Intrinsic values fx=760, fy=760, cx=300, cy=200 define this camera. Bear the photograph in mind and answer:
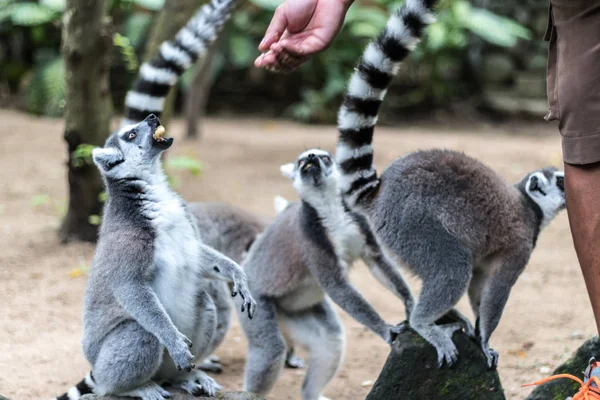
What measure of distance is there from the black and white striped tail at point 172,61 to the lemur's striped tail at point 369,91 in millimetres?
1893

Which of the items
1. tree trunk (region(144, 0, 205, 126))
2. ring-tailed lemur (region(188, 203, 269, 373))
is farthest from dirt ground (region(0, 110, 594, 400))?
tree trunk (region(144, 0, 205, 126))

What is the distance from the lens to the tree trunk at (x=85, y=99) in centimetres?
676

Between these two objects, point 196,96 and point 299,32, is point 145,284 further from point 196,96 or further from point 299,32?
point 196,96

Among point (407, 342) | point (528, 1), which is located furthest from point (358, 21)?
point (407, 342)

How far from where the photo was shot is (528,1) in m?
16.8

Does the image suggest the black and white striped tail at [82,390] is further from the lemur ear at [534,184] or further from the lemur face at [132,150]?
the lemur ear at [534,184]

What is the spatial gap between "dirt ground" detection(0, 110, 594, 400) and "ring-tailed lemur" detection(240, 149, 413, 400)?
47 cm

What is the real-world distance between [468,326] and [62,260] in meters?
4.22

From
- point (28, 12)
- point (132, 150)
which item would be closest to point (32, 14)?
point (28, 12)

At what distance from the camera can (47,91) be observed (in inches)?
549

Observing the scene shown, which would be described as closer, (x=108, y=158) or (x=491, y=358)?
(x=108, y=158)

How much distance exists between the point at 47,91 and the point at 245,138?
381cm

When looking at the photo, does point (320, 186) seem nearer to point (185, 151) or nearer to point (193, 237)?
point (193, 237)

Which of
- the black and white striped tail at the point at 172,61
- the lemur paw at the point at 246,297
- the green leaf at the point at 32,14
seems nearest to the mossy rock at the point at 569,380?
the lemur paw at the point at 246,297
